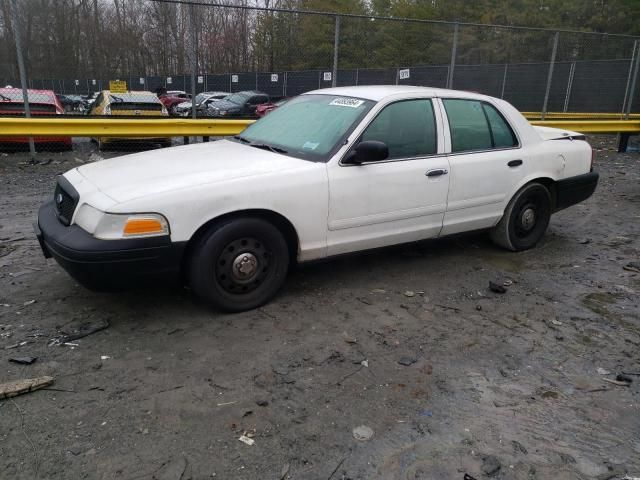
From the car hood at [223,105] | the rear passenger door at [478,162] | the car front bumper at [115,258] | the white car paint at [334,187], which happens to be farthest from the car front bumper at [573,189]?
the car hood at [223,105]

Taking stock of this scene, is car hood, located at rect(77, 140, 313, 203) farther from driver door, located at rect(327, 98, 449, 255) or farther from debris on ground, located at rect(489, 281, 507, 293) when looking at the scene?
debris on ground, located at rect(489, 281, 507, 293)

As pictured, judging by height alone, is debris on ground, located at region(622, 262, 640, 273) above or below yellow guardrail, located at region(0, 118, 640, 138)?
below

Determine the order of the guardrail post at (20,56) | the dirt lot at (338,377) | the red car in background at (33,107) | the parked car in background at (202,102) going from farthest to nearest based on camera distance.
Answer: the parked car in background at (202,102)
the red car in background at (33,107)
the guardrail post at (20,56)
the dirt lot at (338,377)

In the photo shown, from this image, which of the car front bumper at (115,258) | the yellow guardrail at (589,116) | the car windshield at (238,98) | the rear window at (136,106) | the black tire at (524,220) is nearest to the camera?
the car front bumper at (115,258)

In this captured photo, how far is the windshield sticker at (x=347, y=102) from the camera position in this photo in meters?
4.39

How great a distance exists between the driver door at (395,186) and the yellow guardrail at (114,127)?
5.42m

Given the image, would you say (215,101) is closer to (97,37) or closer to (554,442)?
(97,37)

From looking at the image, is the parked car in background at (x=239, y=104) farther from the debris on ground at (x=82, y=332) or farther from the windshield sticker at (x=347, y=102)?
the debris on ground at (x=82, y=332)

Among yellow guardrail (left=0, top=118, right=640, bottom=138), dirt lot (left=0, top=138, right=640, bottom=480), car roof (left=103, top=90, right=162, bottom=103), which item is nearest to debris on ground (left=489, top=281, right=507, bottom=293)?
dirt lot (left=0, top=138, right=640, bottom=480)

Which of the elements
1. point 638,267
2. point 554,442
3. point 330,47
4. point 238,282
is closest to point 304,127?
point 238,282

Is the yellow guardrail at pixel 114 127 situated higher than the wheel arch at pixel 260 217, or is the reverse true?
the yellow guardrail at pixel 114 127

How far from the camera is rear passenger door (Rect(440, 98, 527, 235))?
472 centimetres

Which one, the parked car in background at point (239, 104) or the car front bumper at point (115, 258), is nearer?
the car front bumper at point (115, 258)

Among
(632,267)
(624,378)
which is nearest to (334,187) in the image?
(624,378)
